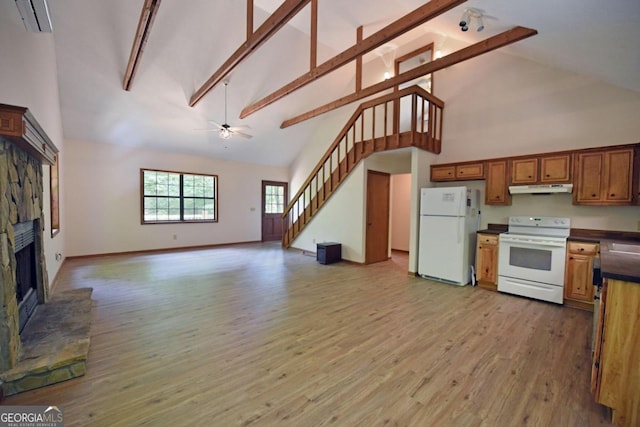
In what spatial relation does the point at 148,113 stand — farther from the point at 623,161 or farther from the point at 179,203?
the point at 623,161

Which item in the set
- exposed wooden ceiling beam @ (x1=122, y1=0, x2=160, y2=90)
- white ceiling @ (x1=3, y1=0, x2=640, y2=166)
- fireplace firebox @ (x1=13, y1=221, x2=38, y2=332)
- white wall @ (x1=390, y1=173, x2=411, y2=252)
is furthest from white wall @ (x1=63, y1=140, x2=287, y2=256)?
white wall @ (x1=390, y1=173, x2=411, y2=252)

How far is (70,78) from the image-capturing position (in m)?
4.59

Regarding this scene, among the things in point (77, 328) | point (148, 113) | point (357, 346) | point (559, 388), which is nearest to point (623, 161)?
point (559, 388)

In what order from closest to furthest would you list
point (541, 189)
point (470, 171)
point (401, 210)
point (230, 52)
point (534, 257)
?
point (534, 257)
point (541, 189)
point (470, 171)
point (230, 52)
point (401, 210)

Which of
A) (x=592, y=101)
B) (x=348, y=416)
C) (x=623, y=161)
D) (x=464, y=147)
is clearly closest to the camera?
(x=348, y=416)

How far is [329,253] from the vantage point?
232 inches

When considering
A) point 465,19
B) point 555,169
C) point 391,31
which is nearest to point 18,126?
point 391,31

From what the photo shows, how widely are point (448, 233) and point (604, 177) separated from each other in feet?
6.65

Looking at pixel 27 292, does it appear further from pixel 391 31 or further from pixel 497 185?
pixel 497 185

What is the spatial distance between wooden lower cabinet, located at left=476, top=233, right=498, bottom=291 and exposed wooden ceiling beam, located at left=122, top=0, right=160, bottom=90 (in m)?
5.29

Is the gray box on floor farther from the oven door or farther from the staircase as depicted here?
the oven door

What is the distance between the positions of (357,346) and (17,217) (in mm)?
3071

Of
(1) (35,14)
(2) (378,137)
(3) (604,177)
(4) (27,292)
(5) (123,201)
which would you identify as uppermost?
(2) (378,137)

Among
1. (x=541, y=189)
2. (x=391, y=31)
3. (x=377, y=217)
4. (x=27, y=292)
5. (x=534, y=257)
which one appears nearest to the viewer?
(x=27, y=292)
